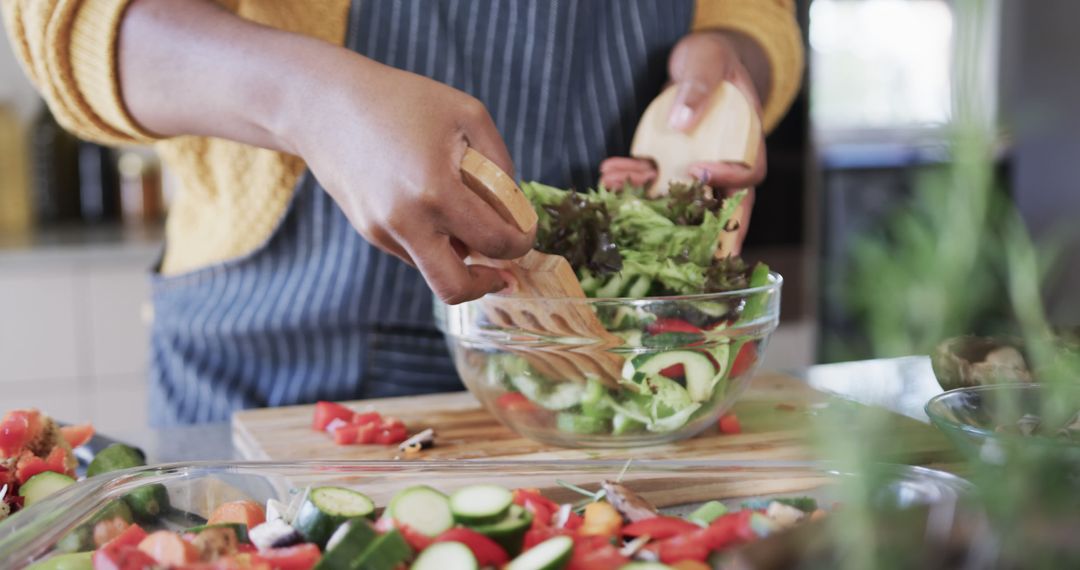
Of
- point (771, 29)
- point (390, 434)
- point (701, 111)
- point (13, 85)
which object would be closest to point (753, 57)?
point (771, 29)

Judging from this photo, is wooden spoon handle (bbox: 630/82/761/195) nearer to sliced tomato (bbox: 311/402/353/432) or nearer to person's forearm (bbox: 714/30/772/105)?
person's forearm (bbox: 714/30/772/105)

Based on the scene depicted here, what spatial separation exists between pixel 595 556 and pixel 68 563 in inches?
11.3

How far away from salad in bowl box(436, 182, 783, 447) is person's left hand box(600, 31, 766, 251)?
108 mm

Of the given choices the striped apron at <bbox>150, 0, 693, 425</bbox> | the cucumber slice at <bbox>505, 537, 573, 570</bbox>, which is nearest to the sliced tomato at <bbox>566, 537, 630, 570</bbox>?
the cucumber slice at <bbox>505, 537, 573, 570</bbox>

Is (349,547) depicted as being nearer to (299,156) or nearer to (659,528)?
(659,528)

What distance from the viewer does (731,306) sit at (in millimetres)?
978

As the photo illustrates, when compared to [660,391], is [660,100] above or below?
above

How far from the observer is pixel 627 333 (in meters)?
0.95

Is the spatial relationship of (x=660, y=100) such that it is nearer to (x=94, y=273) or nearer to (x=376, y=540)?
(x=376, y=540)

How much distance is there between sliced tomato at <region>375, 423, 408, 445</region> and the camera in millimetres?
1067

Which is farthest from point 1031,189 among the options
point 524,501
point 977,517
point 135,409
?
point 977,517

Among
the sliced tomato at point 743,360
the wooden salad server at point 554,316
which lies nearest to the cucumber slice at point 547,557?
the wooden salad server at point 554,316

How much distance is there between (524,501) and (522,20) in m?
0.77

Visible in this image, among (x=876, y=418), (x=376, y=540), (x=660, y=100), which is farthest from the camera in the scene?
(x=660, y=100)
